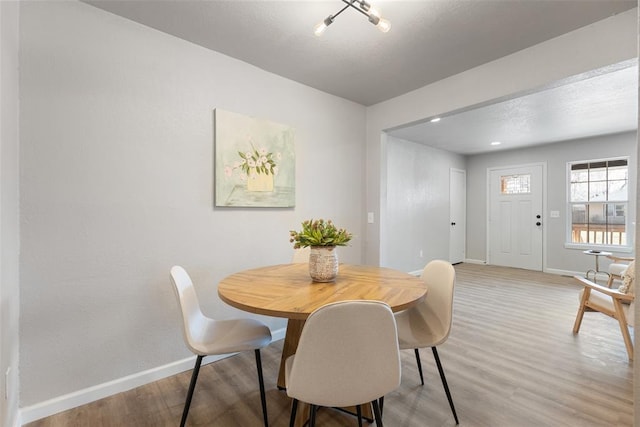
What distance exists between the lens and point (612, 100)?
128 inches

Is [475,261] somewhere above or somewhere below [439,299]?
below

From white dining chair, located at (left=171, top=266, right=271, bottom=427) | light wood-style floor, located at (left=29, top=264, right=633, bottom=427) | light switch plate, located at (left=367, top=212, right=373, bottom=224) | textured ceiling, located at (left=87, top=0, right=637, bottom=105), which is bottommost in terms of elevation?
light wood-style floor, located at (left=29, top=264, right=633, bottom=427)

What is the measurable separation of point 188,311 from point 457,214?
5974mm

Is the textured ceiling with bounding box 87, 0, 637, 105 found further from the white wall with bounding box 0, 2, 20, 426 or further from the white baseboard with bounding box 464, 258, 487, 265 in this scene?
the white baseboard with bounding box 464, 258, 487, 265

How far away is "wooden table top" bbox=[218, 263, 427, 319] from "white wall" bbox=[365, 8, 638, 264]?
1590mm

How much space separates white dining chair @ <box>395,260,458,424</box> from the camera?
5.03 feet

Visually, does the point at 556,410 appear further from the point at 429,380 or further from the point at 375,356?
the point at 375,356

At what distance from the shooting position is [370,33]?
1.98 meters

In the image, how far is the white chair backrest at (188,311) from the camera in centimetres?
143

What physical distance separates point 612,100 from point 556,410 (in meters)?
3.50

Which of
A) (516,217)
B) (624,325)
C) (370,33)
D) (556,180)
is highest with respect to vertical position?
(370,33)

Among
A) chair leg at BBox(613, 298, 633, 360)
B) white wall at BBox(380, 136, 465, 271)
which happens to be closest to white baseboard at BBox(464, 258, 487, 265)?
white wall at BBox(380, 136, 465, 271)

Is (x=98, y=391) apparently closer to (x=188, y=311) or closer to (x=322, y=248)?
(x=188, y=311)

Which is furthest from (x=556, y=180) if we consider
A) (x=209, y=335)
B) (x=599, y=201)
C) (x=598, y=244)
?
A: (x=209, y=335)
